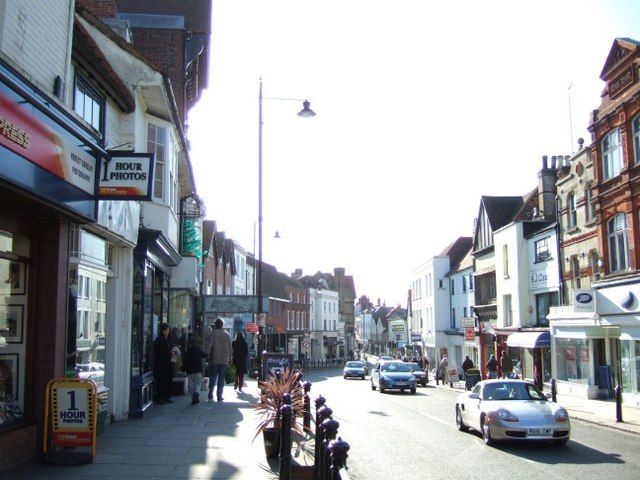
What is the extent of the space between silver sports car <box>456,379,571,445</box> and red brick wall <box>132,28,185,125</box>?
13.7 metres

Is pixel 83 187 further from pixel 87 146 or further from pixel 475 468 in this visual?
pixel 475 468

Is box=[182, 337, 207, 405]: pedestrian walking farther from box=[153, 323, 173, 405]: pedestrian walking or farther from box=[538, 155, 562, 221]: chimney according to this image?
box=[538, 155, 562, 221]: chimney

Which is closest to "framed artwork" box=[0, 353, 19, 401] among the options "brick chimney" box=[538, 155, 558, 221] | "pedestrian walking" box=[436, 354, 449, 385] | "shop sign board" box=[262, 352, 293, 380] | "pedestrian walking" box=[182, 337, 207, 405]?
"pedestrian walking" box=[182, 337, 207, 405]

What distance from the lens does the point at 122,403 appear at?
13.1 metres

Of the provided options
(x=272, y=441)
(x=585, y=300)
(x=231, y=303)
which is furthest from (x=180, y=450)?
(x=585, y=300)

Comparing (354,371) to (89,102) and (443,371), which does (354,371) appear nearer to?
(443,371)

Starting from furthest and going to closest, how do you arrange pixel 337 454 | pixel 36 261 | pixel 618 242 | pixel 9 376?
pixel 618 242 < pixel 36 261 < pixel 9 376 < pixel 337 454

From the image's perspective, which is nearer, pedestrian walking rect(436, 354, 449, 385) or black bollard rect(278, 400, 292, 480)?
black bollard rect(278, 400, 292, 480)

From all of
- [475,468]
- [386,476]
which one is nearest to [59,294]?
[386,476]

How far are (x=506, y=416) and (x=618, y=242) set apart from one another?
1482 cm

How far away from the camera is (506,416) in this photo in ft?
41.2

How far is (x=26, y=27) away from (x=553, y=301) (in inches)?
1141

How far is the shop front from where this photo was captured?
322 inches

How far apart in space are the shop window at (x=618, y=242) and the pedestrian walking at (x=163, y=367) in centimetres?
1718
